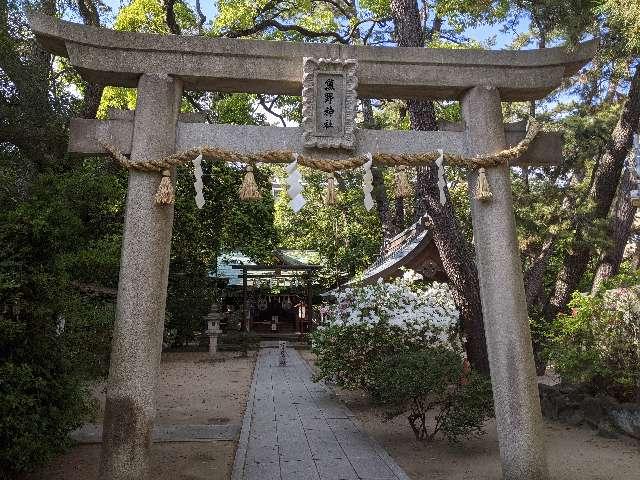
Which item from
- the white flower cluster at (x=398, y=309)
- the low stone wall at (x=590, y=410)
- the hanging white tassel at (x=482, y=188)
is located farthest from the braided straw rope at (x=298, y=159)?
the low stone wall at (x=590, y=410)

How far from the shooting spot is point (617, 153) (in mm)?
10367

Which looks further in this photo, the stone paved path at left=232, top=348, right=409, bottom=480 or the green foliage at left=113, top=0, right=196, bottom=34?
the green foliage at left=113, top=0, right=196, bottom=34

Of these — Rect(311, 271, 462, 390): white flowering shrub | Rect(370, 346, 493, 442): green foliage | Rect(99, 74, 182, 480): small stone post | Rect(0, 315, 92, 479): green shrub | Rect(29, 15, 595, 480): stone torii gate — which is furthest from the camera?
Rect(311, 271, 462, 390): white flowering shrub

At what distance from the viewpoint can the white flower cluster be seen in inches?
365

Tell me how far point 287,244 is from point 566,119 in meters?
19.6

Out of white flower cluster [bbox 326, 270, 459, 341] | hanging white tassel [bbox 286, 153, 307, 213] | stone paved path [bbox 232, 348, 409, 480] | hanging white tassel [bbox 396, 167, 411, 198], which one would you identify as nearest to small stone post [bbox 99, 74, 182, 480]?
hanging white tassel [bbox 286, 153, 307, 213]

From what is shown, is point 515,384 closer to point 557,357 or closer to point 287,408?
point 557,357

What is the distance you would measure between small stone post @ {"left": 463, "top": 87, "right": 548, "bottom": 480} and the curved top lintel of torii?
0.33m

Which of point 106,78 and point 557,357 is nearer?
point 106,78

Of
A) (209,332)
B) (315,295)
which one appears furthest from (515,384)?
(315,295)

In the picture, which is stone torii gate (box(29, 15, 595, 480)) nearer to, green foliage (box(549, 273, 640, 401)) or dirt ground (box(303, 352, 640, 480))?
dirt ground (box(303, 352, 640, 480))

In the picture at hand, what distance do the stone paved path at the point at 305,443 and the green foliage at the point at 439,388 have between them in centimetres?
78

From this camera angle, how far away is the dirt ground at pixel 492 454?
5.98m

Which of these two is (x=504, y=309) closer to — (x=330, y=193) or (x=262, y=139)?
(x=330, y=193)
